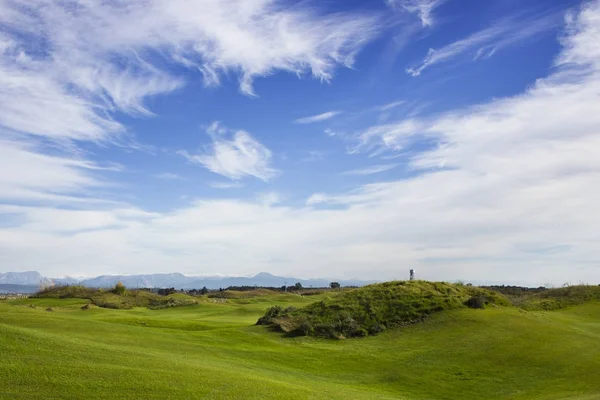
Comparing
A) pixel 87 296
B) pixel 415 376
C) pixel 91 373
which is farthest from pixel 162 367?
pixel 87 296

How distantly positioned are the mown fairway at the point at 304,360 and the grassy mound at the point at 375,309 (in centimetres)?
157

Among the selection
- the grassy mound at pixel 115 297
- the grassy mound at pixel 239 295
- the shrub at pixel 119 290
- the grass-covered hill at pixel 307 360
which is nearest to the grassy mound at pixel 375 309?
the grass-covered hill at pixel 307 360

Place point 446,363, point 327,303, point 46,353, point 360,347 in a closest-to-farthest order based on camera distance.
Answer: point 46,353 → point 446,363 → point 360,347 → point 327,303

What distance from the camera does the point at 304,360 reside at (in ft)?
A: 101

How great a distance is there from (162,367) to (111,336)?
8238mm

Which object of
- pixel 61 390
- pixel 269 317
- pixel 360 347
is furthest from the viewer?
pixel 269 317

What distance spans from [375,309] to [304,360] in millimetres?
15285

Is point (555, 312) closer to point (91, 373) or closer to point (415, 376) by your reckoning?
point (415, 376)

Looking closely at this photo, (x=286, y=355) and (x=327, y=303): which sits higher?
(x=327, y=303)

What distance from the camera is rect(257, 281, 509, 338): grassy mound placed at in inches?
1613

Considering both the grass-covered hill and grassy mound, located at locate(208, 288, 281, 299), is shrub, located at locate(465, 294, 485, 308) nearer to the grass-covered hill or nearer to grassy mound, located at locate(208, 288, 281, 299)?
the grass-covered hill

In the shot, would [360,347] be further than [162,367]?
Yes

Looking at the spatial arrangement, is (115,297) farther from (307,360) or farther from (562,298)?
(562,298)

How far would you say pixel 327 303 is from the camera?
4766 centimetres
